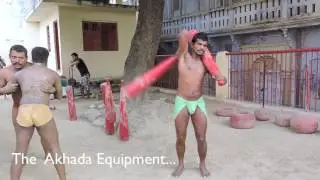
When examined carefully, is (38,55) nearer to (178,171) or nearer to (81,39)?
(178,171)

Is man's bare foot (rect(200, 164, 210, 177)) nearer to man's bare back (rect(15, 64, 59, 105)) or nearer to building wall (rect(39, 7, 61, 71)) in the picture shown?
man's bare back (rect(15, 64, 59, 105))

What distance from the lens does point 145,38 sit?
8422mm

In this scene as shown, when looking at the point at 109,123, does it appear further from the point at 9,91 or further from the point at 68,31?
the point at 68,31

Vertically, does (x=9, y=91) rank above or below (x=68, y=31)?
below

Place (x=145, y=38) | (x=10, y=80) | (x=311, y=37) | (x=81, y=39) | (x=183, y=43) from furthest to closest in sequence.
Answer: (x=81, y=39) → (x=311, y=37) → (x=145, y=38) → (x=183, y=43) → (x=10, y=80)

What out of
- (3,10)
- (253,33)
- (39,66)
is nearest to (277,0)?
(253,33)

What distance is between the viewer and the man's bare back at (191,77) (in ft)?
12.5

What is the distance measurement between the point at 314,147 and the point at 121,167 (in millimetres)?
2880

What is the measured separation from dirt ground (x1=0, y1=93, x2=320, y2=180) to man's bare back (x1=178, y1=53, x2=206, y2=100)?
0.98 m

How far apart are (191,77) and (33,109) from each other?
1673 mm

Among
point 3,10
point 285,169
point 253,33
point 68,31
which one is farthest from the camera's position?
point 3,10

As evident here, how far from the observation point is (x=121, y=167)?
4414 millimetres

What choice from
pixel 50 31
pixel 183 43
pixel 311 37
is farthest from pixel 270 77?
pixel 50 31

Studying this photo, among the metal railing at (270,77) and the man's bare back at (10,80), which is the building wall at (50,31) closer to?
the metal railing at (270,77)
